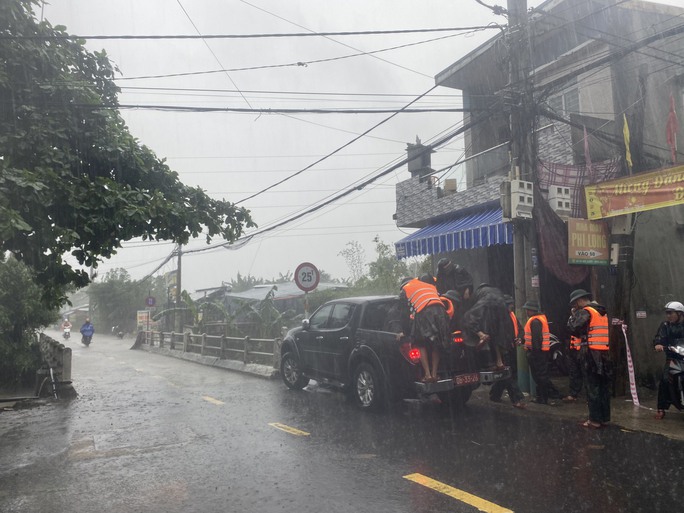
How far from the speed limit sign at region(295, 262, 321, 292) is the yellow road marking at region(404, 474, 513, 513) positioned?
343 inches

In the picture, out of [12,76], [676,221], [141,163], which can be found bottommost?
[676,221]

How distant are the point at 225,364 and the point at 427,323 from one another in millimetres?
10718

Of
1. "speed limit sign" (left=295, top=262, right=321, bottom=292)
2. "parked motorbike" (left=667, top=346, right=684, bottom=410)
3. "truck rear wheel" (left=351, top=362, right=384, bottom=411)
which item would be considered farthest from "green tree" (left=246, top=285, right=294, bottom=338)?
"parked motorbike" (left=667, top=346, right=684, bottom=410)

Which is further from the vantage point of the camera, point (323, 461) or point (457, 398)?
point (457, 398)

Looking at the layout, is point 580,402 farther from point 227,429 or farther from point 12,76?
point 12,76

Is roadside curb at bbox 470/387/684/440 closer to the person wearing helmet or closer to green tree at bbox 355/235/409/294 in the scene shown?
the person wearing helmet

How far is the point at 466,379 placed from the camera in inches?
312

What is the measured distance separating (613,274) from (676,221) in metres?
1.61

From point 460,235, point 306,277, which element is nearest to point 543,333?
point 460,235

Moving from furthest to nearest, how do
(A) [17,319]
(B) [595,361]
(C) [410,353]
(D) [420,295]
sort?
(A) [17,319] < (D) [420,295] < (C) [410,353] < (B) [595,361]

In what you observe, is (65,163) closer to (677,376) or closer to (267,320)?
(677,376)

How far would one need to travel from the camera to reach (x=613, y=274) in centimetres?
1150

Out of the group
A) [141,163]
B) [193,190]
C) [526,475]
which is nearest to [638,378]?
[526,475]

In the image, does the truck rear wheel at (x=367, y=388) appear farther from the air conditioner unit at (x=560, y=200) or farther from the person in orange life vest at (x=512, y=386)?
the air conditioner unit at (x=560, y=200)
